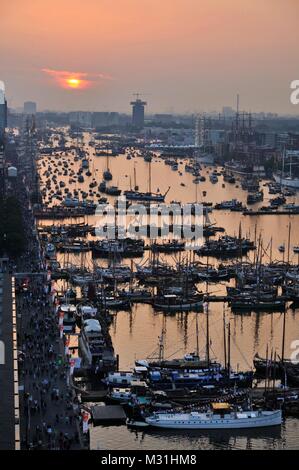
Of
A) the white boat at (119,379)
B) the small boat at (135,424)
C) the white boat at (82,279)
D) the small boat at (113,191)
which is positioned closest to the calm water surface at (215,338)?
the small boat at (135,424)

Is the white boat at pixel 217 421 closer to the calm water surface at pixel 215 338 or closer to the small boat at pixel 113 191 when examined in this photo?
the calm water surface at pixel 215 338

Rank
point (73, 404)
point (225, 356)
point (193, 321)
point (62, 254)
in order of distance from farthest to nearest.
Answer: point (62, 254)
point (193, 321)
point (225, 356)
point (73, 404)

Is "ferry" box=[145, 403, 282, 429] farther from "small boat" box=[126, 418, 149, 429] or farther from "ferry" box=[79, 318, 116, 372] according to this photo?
"ferry" box=[79, 318, 116, 372]

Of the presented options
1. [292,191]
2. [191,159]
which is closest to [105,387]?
[292,191]

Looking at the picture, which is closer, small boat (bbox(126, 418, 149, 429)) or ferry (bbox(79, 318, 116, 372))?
small boat (bbox(126, 418, 149, 429))

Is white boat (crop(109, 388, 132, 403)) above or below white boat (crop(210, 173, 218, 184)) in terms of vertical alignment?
below

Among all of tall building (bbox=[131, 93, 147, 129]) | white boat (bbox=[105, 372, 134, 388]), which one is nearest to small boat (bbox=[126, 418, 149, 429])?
white boat (bbox=[105, 372, 134, 388])

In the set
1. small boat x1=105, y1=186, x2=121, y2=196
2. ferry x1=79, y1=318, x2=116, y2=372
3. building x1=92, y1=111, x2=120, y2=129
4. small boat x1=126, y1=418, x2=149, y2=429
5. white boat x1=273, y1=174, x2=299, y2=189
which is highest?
building x1=92, y1=111, x2=120, y2=129

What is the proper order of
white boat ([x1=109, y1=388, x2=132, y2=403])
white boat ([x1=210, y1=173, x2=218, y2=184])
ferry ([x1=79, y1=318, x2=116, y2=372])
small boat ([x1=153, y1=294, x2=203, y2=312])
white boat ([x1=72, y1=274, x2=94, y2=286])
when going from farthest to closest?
1. white boat ([x1=210, y1=173, x2=218, y2=184])
2. white boat ([x1=72, y1=274, x2=94, y2=286])
3. small boat ([x1=153, y1=294, x2=203, y2=312])
4. ferry ([x1=79, y1=318, x2=116, y2=372])
5. white boat ([x1=109, y1=388, x2=132, y2=403])

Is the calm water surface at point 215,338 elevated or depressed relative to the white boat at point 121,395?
depressed

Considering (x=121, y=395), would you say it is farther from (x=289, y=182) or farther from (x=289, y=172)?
(x=289, y=172)
